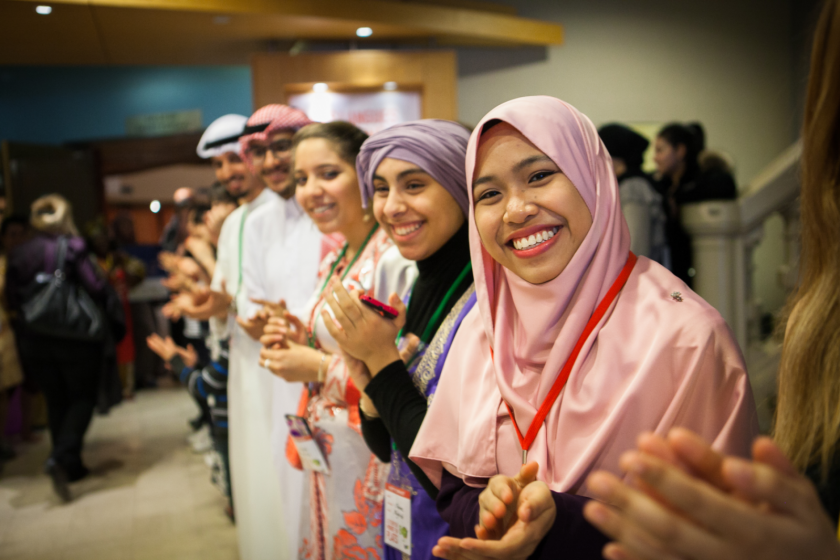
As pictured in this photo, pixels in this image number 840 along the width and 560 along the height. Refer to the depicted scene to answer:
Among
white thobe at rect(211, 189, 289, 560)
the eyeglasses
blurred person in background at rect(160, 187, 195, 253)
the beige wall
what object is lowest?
white thobe at rect(211, 189, 289, 560)

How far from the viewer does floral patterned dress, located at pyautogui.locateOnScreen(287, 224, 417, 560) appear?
1.50 metres

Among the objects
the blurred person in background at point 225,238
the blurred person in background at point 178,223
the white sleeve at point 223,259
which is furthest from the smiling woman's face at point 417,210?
the blurred person in background at point 178,223

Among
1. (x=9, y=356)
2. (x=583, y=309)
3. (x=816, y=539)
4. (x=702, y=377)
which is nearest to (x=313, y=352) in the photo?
(x=583, y=309)

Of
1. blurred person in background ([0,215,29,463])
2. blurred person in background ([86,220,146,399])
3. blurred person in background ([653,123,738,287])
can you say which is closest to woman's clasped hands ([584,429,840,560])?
blurred person in background ([653,123,738,287])

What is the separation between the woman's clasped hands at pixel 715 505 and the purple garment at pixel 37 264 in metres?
3.70

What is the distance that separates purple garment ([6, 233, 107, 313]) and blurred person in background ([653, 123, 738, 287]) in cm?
328

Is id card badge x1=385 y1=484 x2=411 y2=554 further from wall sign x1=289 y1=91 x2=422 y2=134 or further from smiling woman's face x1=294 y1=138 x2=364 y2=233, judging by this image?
wall sign x1=289 y1=91 x2=422 y2=134

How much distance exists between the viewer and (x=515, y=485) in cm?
79

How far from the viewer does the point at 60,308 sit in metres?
3.42

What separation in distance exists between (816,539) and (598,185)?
58 cm

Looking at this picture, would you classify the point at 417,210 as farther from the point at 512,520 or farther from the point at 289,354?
the point at 512,520

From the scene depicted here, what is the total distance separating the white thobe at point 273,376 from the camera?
2119 mm

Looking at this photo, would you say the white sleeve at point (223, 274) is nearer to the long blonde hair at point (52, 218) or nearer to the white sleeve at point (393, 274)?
the white sleeve at point (393, 274)

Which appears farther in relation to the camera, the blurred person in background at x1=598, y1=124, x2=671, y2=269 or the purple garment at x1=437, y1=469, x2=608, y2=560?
the blurred person in background at x1=598, y1=124, x2=671, y2=269
